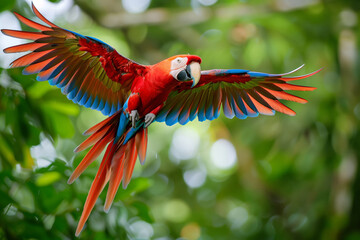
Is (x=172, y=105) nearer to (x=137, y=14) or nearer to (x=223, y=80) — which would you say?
(x=223, y=80)

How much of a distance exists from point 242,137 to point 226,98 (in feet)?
8.10

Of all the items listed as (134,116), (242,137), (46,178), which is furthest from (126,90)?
(242,137)

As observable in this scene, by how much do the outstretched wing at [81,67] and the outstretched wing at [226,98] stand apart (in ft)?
0.39

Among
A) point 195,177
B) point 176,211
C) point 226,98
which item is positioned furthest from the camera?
point 176,211

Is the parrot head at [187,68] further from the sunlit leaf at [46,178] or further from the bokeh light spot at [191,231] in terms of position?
the bokeh light spot at [191,231]

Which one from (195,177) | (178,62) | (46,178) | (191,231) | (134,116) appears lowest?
(191,231)

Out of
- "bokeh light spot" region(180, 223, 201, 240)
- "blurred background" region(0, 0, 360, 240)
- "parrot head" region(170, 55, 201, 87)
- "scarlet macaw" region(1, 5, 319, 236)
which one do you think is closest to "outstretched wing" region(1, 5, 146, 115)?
"scarlet macaw" region(1, 5, 319, 236)

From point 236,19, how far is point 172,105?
2151 mm

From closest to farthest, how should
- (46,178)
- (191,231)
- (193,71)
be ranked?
(193,71) < (46,178) < (191,231)

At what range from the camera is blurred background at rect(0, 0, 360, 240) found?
1897 mm

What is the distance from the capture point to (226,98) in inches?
40.7

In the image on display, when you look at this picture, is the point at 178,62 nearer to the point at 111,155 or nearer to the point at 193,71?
the point at 193,71

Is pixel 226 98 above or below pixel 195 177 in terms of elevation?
below

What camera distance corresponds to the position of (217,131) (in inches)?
137
